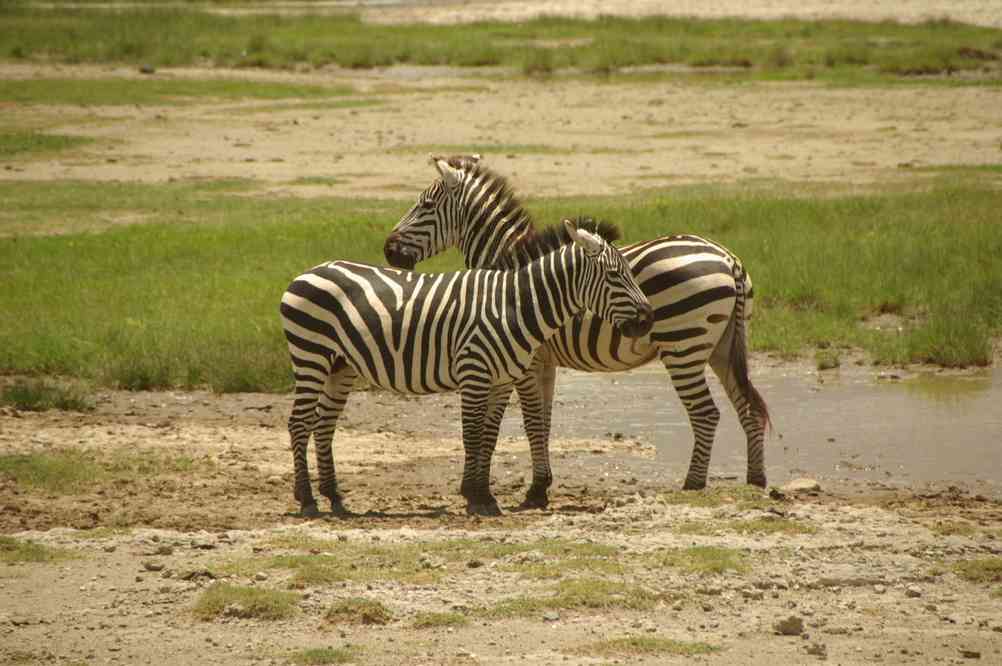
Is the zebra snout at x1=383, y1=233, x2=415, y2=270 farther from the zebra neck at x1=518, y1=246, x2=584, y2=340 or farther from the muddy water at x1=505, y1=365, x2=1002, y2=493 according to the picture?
the muddy water at x1=505, y1=365, x2=1002, y2=493

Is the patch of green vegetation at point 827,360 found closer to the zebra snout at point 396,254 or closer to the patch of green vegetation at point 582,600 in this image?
the zebra snout at point 396,254

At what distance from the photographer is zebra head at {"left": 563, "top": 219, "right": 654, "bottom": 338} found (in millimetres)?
9922

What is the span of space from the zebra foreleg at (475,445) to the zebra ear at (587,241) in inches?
41.6

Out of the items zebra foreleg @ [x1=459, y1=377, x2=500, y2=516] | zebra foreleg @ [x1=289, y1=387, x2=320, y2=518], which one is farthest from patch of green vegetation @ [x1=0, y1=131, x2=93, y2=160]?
zebra foreleg @ [x1=459, y1=377, x2=500, y2=516]

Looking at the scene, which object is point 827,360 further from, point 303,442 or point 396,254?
point 303,442

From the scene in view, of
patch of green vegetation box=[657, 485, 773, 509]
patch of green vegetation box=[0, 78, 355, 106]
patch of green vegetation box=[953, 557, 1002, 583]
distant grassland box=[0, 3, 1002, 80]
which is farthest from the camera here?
distant grassland box=[0, 3, 1002, 80]

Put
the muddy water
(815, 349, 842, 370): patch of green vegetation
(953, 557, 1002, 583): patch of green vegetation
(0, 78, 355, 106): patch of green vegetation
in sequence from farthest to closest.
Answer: (0, 78, 355, 106): patch of green vegetation, (815, 349, 842, 370): patch of green vegetation, the muddy water, (953, 557, 1002, 583): patch of green vegetation

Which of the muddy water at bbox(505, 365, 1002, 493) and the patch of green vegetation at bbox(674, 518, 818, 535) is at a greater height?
the patch of green vegetation at bbox(674, 518, 818, 535)

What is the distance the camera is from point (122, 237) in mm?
19000

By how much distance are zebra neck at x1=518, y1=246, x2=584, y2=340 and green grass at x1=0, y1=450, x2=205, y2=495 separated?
2841 millimetres

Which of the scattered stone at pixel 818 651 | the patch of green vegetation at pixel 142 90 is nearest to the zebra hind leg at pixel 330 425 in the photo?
the scattered stone at pixel 818 651

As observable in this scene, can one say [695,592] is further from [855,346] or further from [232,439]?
[855,346]

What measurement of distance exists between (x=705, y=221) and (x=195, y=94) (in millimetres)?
17544

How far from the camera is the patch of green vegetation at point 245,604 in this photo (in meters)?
7.76
